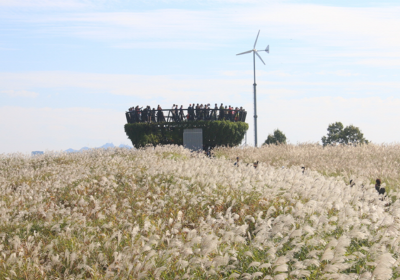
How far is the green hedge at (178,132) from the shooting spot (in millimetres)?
27969

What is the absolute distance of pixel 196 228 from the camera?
761 centimetres

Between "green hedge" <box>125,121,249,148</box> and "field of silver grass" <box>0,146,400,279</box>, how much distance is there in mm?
13737

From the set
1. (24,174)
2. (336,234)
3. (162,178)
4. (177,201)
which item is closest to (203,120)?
(24,174)

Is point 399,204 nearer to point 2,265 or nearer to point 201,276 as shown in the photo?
point 201,276

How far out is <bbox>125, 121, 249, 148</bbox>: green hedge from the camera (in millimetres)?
27969

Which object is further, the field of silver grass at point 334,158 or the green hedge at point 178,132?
the green hedge at point 178,132

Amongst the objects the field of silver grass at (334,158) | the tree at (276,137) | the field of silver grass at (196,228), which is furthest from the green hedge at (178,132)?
the field of silver grass at (196,228)

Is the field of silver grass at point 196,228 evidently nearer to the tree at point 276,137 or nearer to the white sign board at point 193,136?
the white sign board at point 193,136

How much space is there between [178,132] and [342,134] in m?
20.9

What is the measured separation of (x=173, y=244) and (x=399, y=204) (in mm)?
5012

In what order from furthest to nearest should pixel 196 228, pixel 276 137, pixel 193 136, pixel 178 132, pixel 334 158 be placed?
pixel 276 137, pixel 178 132, pixel 193 136, pixel 334 158, pixel 196 228

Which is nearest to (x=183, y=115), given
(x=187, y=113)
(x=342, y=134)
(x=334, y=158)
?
(x=187, y=113)

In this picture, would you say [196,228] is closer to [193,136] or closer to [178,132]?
[193,136]

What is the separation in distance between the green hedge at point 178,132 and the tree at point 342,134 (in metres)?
15.9
